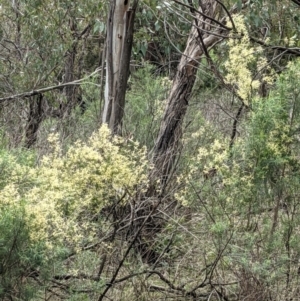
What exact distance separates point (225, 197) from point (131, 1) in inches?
122

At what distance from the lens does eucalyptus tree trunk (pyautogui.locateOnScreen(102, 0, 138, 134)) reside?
21.5 feet

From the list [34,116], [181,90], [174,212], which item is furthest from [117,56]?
[34,116]

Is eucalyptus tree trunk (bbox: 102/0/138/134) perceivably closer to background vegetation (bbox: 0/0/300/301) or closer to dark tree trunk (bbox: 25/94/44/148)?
background vegetation (bbox: 0/0/300/301)

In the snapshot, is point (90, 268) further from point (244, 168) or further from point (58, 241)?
point (244, 168)

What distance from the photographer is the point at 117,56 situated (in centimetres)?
665

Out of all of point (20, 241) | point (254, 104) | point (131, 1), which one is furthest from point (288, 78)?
point (131, 1)

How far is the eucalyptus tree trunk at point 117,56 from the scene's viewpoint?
6.54 metres

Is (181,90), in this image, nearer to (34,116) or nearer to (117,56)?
(117,56)

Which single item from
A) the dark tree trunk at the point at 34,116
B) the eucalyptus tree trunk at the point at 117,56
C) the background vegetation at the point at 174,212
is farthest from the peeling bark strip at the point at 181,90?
the dark tree trunk at the point at 34,116

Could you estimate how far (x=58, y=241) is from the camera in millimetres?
3662

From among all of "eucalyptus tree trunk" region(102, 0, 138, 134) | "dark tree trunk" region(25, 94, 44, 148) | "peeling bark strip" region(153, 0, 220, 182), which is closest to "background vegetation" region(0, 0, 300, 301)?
"peeling bark strip" region(153, 0, 220, 182)

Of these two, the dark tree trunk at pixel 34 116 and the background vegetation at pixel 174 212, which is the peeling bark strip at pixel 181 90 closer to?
the background vegetation at pixel 174 212

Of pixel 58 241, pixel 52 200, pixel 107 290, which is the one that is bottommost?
pixel 107 290

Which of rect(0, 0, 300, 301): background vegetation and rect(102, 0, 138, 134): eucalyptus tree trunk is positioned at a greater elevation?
rect(102, 0, 138, 134): eucalyptus tree trunk
